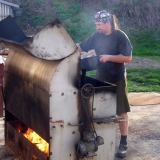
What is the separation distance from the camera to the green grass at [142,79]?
838cm

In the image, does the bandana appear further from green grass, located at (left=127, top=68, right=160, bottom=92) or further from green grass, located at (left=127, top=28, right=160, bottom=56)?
green grass, located at (left=127, top=28, right=160, bottom=56)

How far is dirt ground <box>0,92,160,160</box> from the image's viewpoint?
460cm

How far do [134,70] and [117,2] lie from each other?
795cm

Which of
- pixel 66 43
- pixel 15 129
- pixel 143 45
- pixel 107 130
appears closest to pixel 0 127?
pixel 15 129

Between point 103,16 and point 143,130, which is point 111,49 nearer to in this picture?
point 103,16

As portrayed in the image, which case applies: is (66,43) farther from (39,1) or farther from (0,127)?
(39,1)

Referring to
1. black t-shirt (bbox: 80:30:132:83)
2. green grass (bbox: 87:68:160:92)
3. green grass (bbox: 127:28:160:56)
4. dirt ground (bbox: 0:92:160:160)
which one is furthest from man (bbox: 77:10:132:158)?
green grass (bbox: 127:28:160:56)

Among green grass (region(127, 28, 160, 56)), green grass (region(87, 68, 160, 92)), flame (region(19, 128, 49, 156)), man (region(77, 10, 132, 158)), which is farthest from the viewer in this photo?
green grass (region(127, 28, 160, 56))

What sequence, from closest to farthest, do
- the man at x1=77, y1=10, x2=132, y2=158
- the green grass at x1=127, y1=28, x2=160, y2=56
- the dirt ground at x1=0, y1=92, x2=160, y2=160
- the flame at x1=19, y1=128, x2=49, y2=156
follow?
the flame at x1=19, y1=128, x2=49, y2=156, the man at x1=77, y1=10, x2=132, y2=158, the dirt ground at x1=0, y1=92, x2=160, y2=160, the green grass at x1=127, y1=28, x2=160, y2=56

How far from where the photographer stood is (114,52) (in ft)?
14.2

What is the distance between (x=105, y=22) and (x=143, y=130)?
81.7 inches

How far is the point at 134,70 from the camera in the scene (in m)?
10.7

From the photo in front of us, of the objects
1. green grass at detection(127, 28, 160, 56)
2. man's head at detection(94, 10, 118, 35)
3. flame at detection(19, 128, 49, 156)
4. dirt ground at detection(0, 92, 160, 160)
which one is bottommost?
dirt ground at detection(0, 92, 160, 160)

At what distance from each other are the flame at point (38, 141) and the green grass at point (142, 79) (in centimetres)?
418
